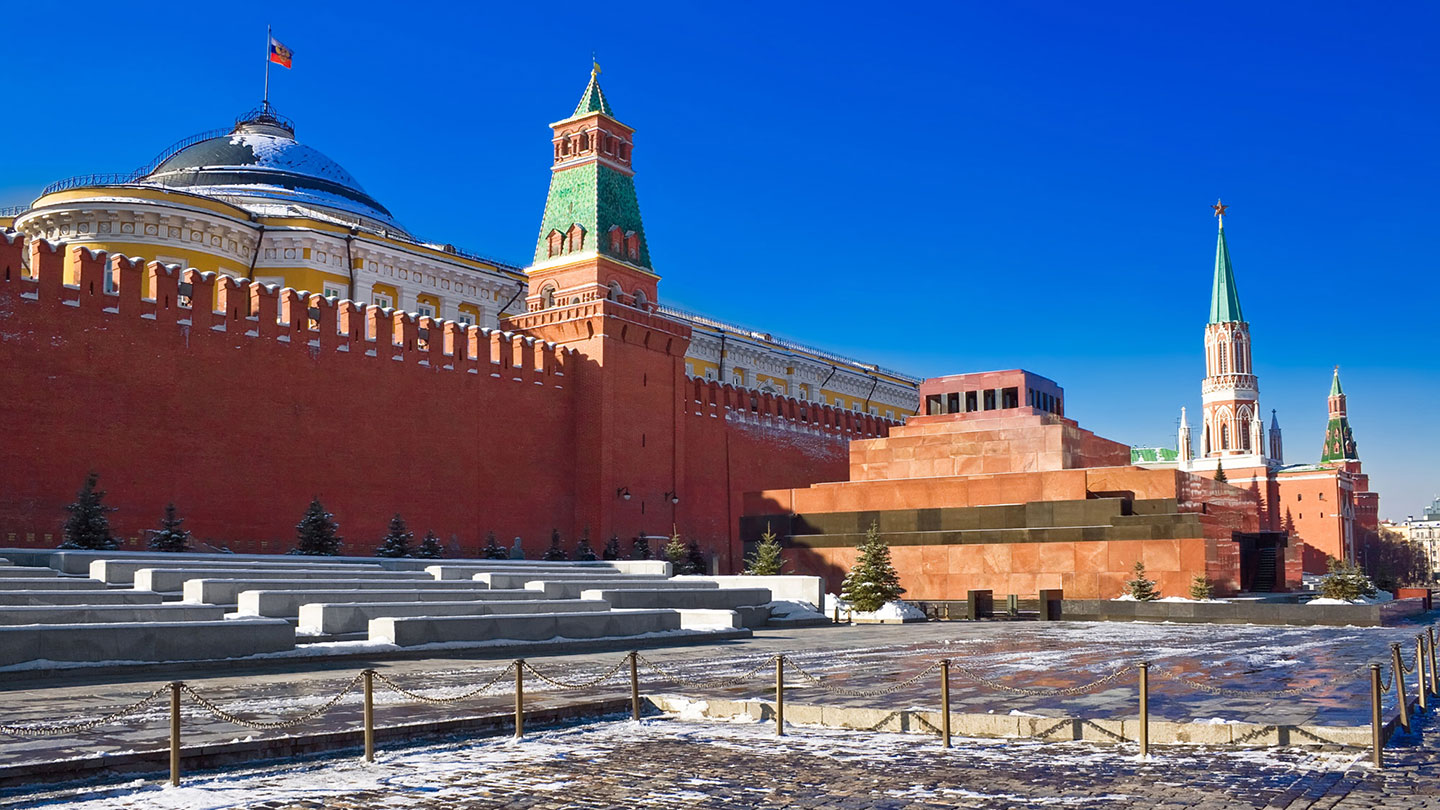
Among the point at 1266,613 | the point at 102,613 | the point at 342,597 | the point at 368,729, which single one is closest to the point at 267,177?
the point at 342,597

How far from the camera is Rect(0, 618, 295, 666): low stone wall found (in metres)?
11.4

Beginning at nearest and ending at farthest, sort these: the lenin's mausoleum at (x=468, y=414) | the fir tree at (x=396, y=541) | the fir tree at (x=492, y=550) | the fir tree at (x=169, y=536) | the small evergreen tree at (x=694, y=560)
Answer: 1. the fir tree at (x=169, y=536)
2. the lenin's mausoleum at (x=468, y=414)
3. the fir tree at (x=396, y=541)
4. the fir tree at (x=492, y=550)
5. the small evergreen tree at (x=694, y=560)

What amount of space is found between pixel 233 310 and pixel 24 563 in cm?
763

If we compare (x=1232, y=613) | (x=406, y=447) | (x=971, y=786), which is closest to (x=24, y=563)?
(x=406, y=447)

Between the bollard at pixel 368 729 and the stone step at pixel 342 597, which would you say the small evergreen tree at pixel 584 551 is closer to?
the stone step at pixel 342 597

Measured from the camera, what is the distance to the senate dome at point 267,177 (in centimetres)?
3625

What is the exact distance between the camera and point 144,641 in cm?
1211

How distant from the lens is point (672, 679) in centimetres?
1205

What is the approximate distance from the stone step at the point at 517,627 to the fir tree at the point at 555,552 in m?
10.9

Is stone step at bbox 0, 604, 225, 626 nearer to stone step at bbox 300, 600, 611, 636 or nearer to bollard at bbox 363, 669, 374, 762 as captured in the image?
stone step at bbox 300, 600, 611, 636

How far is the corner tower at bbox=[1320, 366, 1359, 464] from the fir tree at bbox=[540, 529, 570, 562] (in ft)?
254

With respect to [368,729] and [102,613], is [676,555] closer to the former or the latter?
[102,613]

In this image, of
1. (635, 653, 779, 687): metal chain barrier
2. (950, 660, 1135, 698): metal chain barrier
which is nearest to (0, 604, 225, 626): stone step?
(635, 653, 779, 687): metal chain barrier

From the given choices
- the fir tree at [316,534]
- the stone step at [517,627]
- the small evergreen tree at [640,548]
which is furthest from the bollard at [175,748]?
the small evergreen tree at [640,548]
